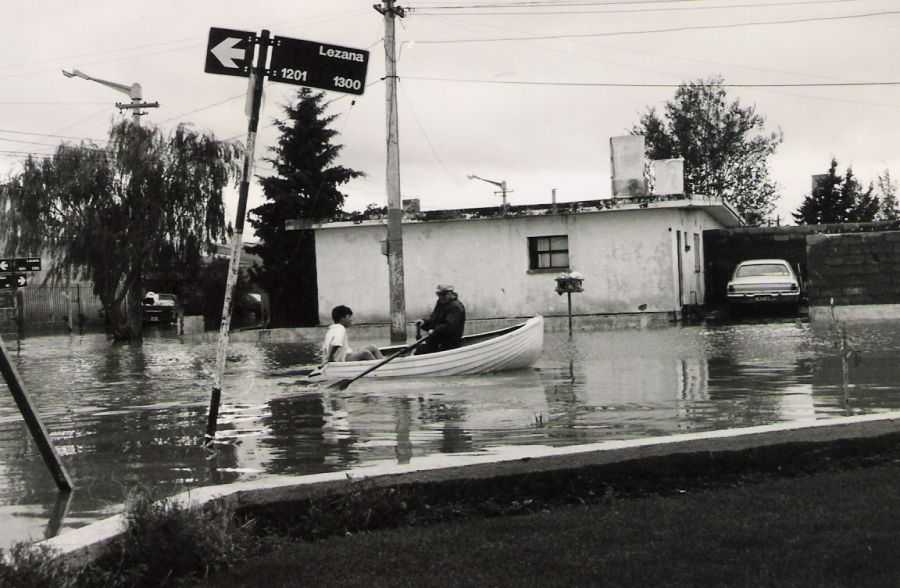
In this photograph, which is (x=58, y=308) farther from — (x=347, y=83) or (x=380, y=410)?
(x=347, y=83)

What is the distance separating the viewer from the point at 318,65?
9.77 meters

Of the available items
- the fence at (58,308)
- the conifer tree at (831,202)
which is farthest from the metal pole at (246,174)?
the conifer tree at (831,202)

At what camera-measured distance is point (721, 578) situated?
15.9 feet

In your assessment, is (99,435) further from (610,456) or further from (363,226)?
(363,226)

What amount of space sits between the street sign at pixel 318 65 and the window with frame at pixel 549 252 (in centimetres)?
2587

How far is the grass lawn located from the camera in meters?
4.93

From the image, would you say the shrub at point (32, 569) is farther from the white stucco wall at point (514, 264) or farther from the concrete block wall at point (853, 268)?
the white stucco wall at point (514, 264)

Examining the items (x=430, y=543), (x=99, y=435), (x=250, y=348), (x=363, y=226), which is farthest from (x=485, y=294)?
(x=430, y=543)

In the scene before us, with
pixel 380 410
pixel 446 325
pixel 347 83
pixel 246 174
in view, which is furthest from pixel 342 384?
pixel 347 83

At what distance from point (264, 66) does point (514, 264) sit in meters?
26.1

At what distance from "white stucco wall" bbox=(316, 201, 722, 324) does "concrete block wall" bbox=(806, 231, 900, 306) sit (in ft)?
15.1

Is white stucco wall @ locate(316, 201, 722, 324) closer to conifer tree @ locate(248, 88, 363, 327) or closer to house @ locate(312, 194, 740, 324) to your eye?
house @ locate(312, 194, 740, 324)

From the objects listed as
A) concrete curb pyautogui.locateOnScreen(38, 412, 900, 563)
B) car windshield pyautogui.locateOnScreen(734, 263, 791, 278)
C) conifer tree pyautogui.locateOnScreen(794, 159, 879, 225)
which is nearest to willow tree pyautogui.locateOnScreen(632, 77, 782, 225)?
conifer tree pyautogui.locateOnScreen(794, 159, 879, 225)

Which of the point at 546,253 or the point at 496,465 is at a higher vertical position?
the point at 546,253
